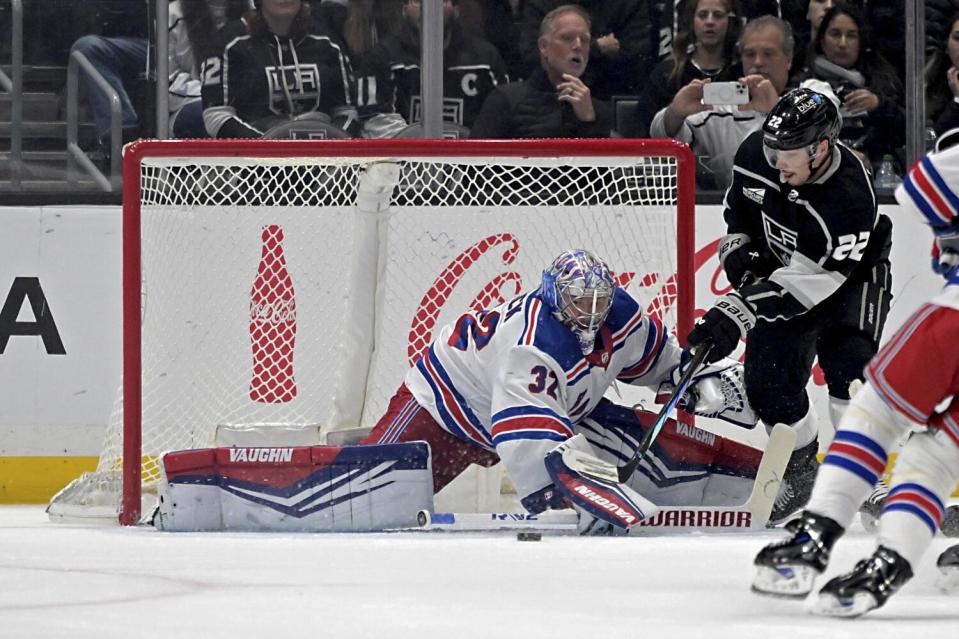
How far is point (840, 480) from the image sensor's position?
235 centimetres

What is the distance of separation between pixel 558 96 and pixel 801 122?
4.03ft

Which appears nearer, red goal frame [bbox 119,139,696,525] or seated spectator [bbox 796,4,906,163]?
red goal frame [bbox 119,139,696,525]

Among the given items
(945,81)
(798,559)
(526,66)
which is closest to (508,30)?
(526,66)

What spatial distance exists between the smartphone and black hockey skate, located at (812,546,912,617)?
271 cm

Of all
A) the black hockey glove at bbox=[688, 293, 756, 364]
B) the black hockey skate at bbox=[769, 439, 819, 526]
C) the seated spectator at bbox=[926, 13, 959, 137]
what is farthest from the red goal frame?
the seated spectator at bbox=[926, 13, 959, 137]

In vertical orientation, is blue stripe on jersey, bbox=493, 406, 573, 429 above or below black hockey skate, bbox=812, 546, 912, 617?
below

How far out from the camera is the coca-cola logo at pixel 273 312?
456 cm

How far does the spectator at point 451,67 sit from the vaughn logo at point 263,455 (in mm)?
1294

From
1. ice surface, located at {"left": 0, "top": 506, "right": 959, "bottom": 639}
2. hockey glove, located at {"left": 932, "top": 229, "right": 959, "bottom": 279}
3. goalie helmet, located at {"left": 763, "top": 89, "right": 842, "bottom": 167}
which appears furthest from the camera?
goalie helmet, located at {"left": 763, "top": 89, "right": 842, "bottom": 167}

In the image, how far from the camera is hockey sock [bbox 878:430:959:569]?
227cm

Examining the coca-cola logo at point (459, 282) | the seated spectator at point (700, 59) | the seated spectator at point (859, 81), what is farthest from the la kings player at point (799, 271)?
the seated spectator at point (859, 81)

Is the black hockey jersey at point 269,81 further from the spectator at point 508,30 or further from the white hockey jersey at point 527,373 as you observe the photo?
the white hockey jersey at point 527,373

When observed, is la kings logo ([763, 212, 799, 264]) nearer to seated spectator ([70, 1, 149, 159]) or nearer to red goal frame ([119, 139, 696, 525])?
red goal frame ([119, 139, 696, 525])

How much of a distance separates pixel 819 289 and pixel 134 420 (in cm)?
169
